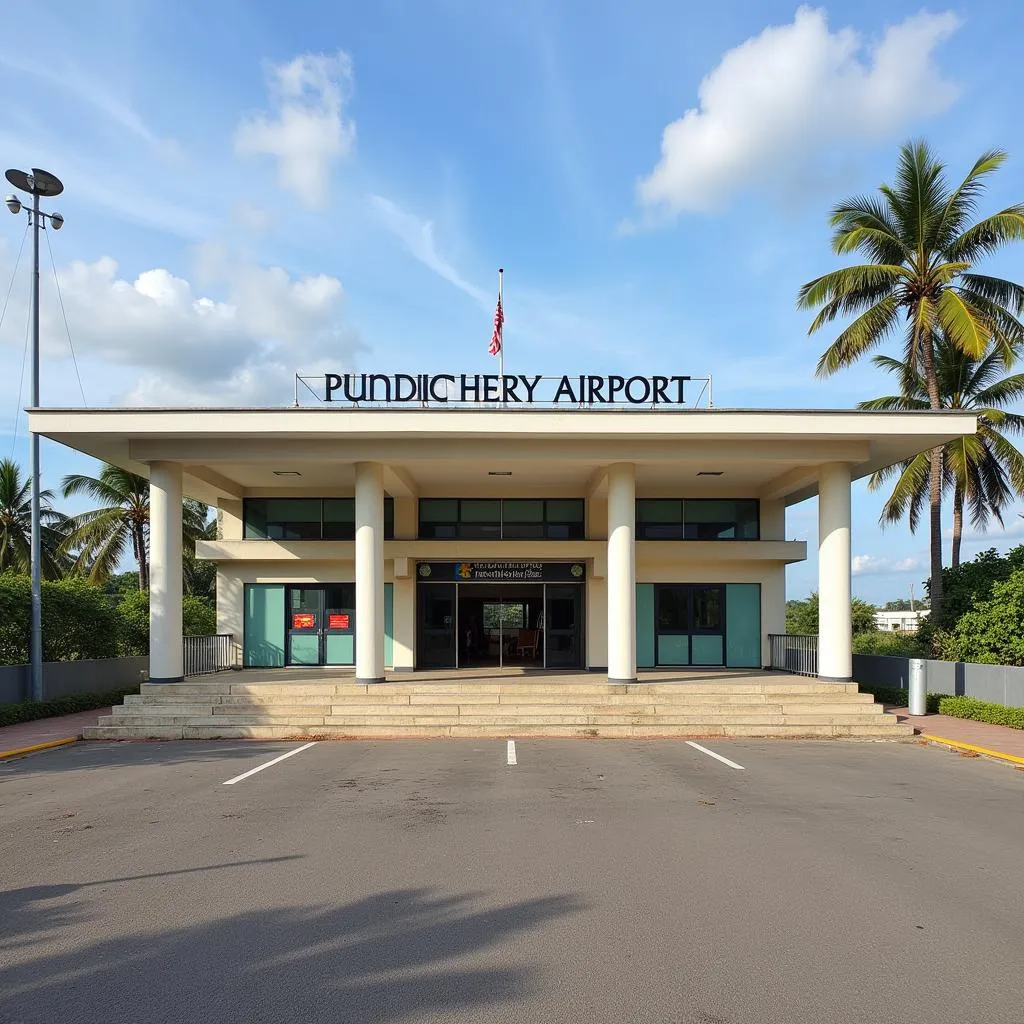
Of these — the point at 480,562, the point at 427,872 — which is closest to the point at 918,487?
the point at 480,562

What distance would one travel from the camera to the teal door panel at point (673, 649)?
2206cm

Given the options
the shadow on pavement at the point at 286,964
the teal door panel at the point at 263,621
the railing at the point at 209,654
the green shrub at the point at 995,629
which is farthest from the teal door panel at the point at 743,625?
the shadow on pavement at the point at 286,964

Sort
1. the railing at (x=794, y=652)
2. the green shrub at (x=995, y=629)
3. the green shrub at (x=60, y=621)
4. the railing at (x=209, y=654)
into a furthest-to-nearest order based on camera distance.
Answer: the railing at (x=794, y=652), the railing at (x=209, y=654), the green shrub at (x=995, y=629), the green shrub at (x=60, y=621)

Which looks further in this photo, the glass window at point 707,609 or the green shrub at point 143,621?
the green shrub at point 143,621

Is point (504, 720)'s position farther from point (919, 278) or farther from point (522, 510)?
point (919, 278)

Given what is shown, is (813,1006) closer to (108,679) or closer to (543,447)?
(543,447)

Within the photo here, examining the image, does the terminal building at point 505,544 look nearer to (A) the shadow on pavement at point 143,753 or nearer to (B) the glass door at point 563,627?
(B) the glass door at point 563,627

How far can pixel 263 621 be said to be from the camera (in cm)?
2208

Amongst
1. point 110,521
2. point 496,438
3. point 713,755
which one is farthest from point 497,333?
point 110,521

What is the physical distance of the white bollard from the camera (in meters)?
16.4

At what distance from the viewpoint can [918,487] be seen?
25.7m

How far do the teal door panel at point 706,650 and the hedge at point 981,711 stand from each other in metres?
5.88

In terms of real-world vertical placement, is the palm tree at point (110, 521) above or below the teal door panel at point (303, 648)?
above

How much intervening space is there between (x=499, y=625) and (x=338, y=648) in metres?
4.35
